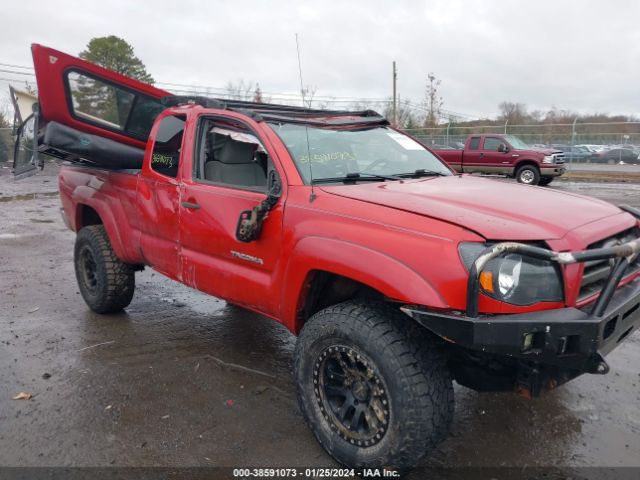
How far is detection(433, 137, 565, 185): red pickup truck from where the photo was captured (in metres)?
17.9

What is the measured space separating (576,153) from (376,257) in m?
30.2

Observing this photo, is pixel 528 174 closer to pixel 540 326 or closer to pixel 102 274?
pixel 102 274

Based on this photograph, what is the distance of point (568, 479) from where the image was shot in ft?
8.93

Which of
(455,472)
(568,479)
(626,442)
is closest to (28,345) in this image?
(455,472)

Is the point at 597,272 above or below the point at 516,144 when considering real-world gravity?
below

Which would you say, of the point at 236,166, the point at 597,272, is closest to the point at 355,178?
the point at 236,166

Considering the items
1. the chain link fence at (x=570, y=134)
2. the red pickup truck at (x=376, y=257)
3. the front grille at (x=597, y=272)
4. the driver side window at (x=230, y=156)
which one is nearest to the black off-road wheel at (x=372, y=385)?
the red pickup truck at (x=376, y=257)

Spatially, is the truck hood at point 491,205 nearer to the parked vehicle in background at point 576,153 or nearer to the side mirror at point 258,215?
the side mirror at point 258,215

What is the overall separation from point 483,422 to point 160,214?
2742 millimetres

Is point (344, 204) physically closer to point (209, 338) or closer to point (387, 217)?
point (387, 217)

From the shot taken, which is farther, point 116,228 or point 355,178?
point 116,228

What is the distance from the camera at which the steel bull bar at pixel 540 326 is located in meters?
2.26

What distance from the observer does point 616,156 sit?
2933 cm

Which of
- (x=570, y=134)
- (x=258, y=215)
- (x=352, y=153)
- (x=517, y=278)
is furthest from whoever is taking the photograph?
(x=570, y=134)
